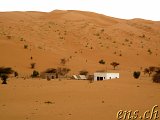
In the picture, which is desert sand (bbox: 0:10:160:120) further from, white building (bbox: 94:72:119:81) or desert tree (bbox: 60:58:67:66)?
white building (bbox: 94:72:119:81)

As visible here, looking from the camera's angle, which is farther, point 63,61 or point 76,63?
point 76,63

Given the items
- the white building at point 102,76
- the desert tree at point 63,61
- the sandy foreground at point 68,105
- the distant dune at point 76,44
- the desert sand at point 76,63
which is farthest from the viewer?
the distant dune at point 76,44

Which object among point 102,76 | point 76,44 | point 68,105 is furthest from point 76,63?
point 68,105

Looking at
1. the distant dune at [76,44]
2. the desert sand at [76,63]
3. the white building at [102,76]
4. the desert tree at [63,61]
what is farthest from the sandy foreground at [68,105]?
the desert tree at [63,61]

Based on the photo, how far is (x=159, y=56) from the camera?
56156 mm

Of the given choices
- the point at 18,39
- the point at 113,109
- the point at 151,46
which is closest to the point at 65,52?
the point at 18,39

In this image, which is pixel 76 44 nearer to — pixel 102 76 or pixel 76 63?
pixel 76 63

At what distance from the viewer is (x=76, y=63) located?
45250 mm

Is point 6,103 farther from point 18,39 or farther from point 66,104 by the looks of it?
point 18,39

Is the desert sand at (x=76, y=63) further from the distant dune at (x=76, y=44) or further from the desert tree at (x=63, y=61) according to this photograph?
the desert tree at (x=63, y=61)

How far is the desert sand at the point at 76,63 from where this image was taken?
45.2 ft

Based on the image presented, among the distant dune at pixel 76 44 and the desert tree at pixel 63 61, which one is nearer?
the desert tree at pixel 63 61

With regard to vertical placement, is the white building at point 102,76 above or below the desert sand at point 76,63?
below

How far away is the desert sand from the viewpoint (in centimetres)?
1379
